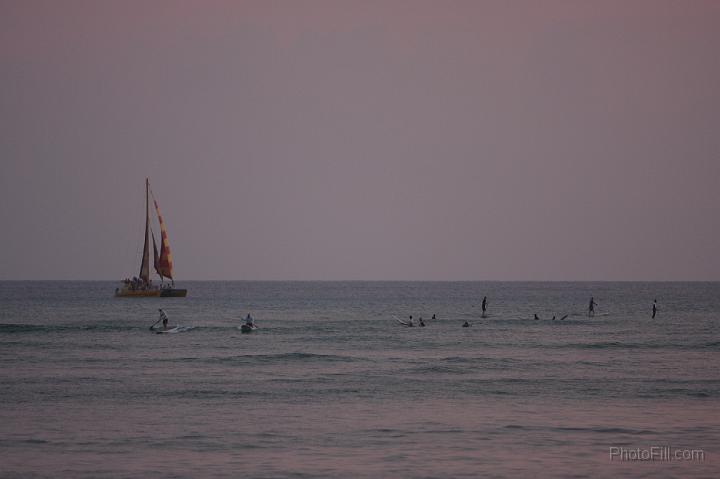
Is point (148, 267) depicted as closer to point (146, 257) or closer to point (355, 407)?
point (146, 257)

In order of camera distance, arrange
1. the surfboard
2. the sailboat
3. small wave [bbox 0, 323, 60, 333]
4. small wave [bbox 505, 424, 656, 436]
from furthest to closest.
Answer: the sailboat, small wave [bbox 0, 323, 60, 333], the surfboard, small wave [bbox 505, 424, 656, 436]

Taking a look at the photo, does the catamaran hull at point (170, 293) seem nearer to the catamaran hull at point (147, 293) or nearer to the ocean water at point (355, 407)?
the catamaran hull at point (147, 293)

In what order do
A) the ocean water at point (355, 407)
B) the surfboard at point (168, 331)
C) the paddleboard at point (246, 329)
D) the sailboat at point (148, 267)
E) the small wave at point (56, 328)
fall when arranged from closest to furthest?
the ocean water at point (355, 407) → the surfboard at point (168, 331) → the paddleboard at point (246, 329) → the small wave at point (56, 328) → the sailboat at point (148, 267)

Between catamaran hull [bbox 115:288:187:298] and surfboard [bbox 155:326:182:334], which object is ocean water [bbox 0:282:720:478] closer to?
surfboard [bbox 155:326:182:334]

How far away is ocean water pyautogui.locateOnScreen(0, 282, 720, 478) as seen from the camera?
2395cm

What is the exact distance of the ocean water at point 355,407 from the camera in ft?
78.6

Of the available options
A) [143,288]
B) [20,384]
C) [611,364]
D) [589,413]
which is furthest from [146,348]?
[143,288]

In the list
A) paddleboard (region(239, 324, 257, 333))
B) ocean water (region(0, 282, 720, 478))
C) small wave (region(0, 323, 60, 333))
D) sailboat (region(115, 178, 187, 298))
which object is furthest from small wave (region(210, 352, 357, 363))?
sailboat (region(115, 178, 187, 298))

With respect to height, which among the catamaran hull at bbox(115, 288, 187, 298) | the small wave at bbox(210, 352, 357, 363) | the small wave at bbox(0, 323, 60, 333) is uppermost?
the catamaran hull at bbox(115, 288, 187, 298)

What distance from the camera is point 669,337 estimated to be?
64.6 meters

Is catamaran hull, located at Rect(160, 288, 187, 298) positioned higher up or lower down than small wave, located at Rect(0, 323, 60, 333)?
higher up

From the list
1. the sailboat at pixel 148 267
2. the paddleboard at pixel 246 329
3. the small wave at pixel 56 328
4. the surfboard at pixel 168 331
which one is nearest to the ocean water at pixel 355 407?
the surfboard at pixel 168 331

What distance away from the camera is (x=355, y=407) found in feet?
107

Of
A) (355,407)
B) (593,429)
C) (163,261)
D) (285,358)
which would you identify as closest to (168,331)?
(285,358)
